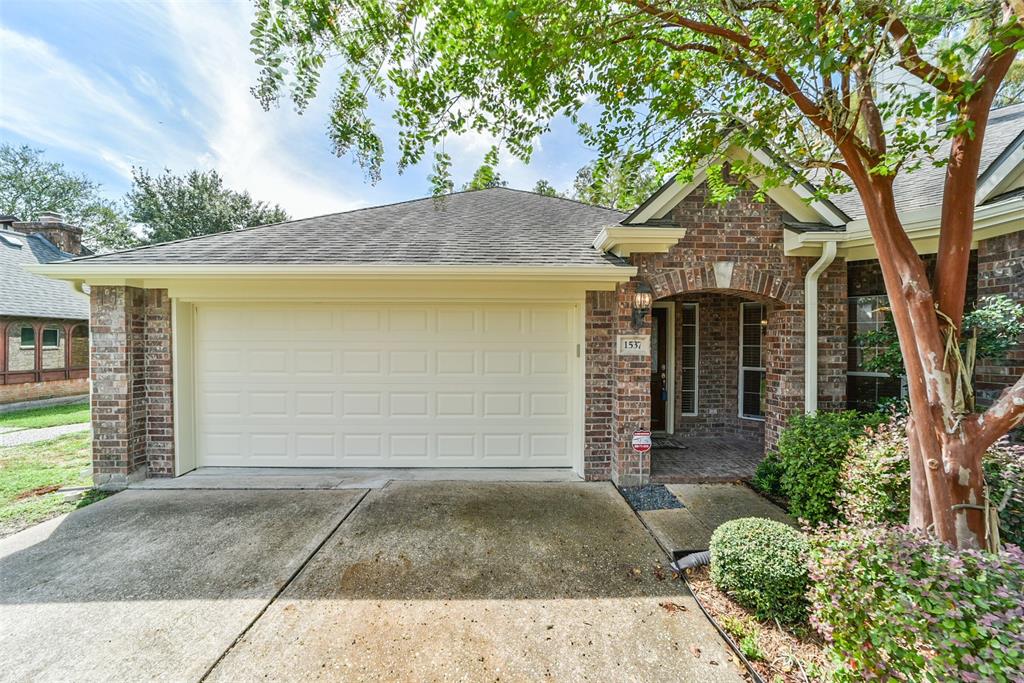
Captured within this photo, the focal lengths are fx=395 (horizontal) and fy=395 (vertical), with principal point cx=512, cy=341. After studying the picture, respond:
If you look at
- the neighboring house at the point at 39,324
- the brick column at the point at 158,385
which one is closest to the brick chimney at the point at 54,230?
the neighboring house at the point at 39,324

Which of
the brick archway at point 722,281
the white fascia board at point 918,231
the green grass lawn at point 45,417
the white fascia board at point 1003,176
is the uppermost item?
the white fascia board at point 1003,176

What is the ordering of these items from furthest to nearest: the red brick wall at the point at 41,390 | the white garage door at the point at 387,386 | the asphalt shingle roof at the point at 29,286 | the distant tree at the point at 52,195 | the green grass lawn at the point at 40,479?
the distant tree at the point at 52,195 → the asphalt shingle roof at the point at 29,286 → the red brick wall at the point at 41,390 → the white garage door at the point at 387,386 → the green grass lawn at the point at 40,479

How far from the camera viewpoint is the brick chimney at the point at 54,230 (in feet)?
47.9

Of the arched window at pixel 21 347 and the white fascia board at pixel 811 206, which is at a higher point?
the white fascia board at pixel 811 206

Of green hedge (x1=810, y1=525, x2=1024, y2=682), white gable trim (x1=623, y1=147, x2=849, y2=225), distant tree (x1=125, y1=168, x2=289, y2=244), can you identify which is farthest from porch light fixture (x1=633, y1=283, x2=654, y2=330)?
distant tree (x1=125, y1=168, x2=289, y2=244)

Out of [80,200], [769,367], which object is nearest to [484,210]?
[769,367]

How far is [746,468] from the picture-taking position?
5570 mm

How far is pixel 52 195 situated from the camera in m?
25.0

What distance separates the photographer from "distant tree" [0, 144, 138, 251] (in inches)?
953

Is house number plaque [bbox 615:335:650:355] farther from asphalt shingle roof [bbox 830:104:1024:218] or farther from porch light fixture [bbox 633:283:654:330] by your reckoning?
asphalt shingle roof [bbox 830:104:1024:218]

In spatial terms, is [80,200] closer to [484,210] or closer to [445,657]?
[484,210]

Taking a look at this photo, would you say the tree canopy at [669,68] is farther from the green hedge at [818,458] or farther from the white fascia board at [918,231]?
the green hedge at [818,458]

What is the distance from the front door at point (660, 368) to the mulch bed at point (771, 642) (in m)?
4.43

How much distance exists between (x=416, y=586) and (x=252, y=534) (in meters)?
1.92
